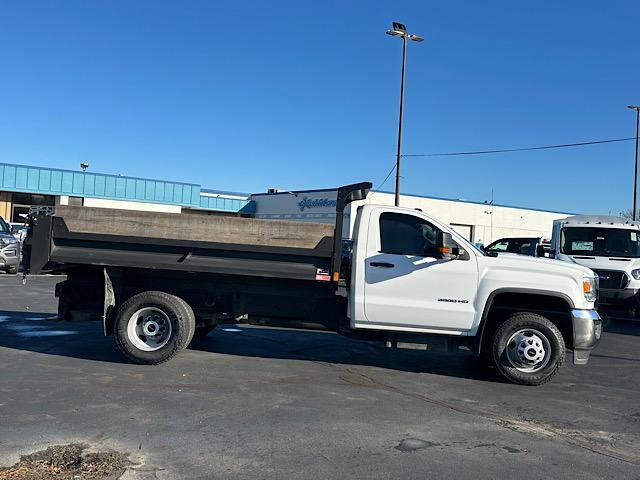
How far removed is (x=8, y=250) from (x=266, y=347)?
1460 centimetres

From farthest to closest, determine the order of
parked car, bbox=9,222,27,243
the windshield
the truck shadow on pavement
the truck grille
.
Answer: parked car, bbox=9,222,27,243 → the windshield → the truck grille → the truck shadow on pavement

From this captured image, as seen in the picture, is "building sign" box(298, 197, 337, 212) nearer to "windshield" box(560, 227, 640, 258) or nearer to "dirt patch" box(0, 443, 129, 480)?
"windshield" box(560, 227, 640, 258)

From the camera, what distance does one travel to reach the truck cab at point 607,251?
13.4 meters

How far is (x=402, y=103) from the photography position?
82.2ft

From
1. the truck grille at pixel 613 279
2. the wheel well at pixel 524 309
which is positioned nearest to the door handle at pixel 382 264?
the wheel well at pixel 524 309

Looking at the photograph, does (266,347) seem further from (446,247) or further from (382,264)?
(446,247)

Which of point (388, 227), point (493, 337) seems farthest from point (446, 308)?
point (388, 227)

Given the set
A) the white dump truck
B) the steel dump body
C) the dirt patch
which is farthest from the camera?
the steel dump body

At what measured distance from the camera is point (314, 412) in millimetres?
5910

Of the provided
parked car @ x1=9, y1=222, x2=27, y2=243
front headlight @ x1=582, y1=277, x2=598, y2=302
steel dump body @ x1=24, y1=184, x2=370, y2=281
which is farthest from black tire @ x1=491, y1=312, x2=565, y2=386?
parked car @ x1=9, y1=222, x2=27, y2=243

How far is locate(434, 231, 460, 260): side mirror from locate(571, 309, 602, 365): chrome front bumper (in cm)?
164

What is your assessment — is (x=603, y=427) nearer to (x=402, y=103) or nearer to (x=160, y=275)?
→ (x=160, y=275)

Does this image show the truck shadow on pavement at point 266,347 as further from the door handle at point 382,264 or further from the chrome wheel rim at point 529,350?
the door handle at point 382,264

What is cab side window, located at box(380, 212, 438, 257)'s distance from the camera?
7477 millimetres
